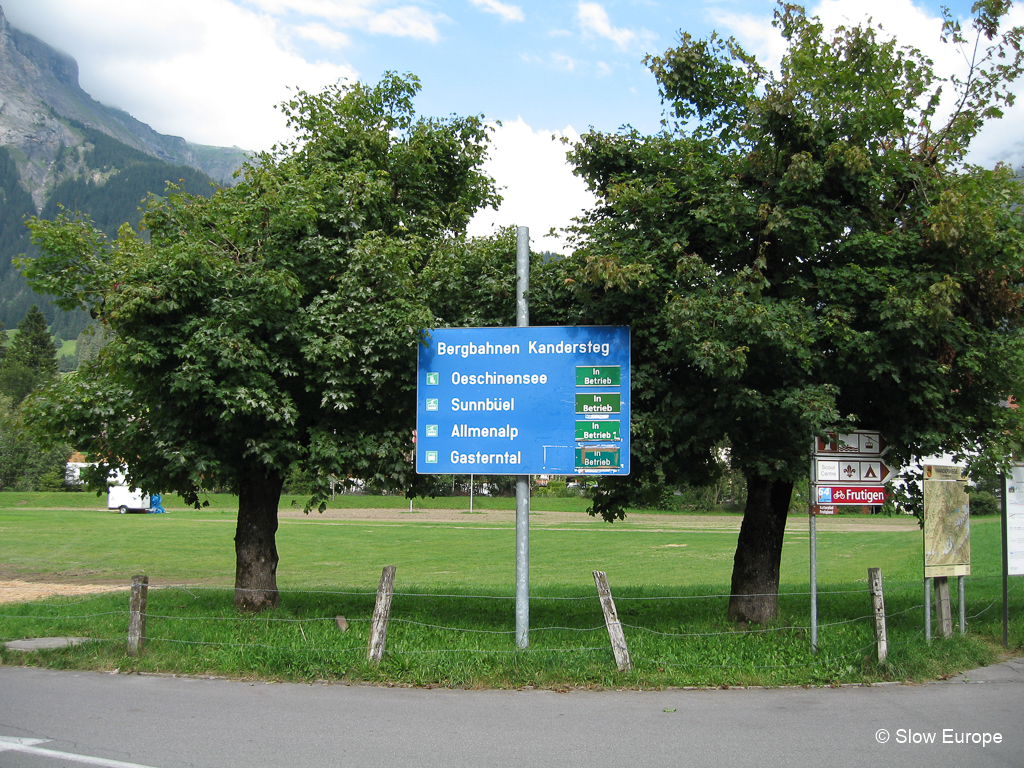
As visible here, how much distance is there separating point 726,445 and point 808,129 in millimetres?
4294

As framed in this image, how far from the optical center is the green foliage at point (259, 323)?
34.2ft

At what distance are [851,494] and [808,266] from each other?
9.96 feet

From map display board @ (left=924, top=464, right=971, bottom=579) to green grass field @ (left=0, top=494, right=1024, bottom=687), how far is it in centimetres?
98

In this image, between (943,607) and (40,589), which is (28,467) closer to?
(40,589)

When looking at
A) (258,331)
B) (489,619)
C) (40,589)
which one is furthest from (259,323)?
(40,589)

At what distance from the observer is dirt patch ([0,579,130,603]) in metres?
18.4

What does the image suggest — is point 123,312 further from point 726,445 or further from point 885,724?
point 885,724

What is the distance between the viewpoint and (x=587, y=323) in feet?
38.2

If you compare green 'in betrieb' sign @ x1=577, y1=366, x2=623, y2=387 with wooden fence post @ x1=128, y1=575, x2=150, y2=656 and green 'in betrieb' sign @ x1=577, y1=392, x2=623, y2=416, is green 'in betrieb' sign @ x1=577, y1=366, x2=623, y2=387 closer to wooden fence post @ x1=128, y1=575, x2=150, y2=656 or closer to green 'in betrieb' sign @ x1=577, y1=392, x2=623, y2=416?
green 'in betrieb' sign @ x1=577, y1=392, x2=623, y2=416

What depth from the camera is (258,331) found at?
11039 millimetres

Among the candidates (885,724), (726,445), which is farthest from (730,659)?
(726,445)

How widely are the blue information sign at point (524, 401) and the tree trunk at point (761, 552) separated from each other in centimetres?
293

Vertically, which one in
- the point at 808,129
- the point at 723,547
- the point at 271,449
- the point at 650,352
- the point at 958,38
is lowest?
the point at 723,547

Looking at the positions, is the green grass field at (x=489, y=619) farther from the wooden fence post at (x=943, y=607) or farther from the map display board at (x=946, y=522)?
the map display board at (x=946, y=522)
